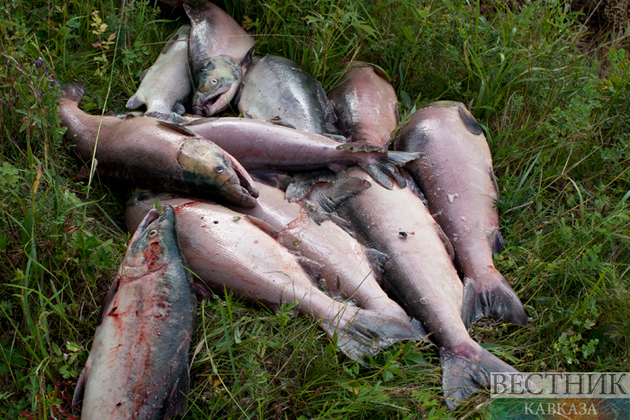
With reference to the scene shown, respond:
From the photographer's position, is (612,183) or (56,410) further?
(612,183)

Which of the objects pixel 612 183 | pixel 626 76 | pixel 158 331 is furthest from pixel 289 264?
pixel 626 76

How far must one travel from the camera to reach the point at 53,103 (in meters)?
3.26

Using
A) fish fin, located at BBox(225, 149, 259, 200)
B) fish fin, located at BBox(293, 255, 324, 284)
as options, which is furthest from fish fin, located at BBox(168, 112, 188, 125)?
fish fin, located at BBox(293, 255, 324, 284)

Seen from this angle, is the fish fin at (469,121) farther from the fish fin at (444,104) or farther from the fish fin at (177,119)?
the fish fin at (177,119)

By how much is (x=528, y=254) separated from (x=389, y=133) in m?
1.48

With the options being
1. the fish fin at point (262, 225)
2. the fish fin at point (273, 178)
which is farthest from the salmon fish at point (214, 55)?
the fish fin at point (262, 225)

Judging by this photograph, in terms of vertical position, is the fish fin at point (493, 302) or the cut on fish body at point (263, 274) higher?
the cut on fish body at point (263, 274)

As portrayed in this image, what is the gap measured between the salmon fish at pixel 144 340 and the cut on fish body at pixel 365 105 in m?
1.96

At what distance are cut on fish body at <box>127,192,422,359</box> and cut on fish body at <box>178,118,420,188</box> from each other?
0.57 meters

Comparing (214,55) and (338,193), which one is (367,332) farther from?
(214,55)

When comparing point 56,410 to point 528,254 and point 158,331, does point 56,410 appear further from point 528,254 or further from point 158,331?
point 528,254

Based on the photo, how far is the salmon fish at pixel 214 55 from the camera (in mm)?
4262

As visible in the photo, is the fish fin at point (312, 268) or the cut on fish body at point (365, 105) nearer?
the fish fin at point (312, 268)

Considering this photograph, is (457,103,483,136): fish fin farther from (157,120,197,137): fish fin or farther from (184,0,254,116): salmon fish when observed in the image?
(157,120,197,137): fish fin
